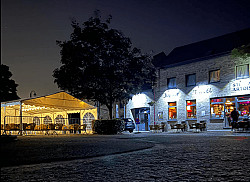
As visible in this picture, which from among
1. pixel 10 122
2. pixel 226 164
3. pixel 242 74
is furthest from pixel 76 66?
pixel 226 164

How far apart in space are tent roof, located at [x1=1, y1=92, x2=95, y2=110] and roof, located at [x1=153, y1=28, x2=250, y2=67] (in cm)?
995

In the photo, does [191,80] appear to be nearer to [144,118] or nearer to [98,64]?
[144,118]

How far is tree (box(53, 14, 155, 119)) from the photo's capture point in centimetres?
2372

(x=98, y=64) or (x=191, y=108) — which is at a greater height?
(x=98, y=64)

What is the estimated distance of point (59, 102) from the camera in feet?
86.9

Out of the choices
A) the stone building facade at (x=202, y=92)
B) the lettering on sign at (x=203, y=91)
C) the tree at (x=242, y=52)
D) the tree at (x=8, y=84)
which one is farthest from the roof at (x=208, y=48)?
the tree at (x=8, y=84)

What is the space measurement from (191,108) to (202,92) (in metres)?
2.09

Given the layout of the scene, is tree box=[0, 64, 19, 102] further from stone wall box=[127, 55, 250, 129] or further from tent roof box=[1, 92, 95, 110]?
stone wall box=[127, 55, 250, 129]

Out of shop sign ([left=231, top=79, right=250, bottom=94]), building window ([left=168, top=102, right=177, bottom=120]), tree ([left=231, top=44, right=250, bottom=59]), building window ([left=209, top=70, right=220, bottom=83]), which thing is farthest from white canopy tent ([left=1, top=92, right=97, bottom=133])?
tree ([left=231, top=44, right=250, bottom=59])

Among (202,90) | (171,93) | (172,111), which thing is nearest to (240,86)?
(202,90)

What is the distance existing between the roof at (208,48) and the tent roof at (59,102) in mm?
9948

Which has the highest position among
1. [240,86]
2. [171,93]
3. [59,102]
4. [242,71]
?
[242,71]

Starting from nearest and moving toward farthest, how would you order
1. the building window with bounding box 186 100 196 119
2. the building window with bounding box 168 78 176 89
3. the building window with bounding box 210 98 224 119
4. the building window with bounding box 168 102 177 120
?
1. the building window with bounding box 210 98 224 119
2. the building window with bounding box 186 100 196 119
3. the building window with bounding box 168 102 177 120
4. the building window with bounding box 168 78 176 89

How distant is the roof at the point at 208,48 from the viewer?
27312 millimetres
